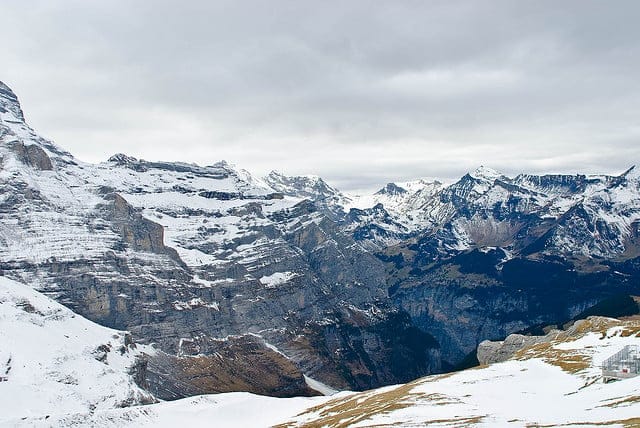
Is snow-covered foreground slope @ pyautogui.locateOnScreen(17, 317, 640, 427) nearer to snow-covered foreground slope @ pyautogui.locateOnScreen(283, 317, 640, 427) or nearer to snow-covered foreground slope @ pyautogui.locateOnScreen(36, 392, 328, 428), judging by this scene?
snow-covered foreground slope @ pyautogui.locateOnScreen(283, 317, 640, 427)

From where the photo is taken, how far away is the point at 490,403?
89.2 metres

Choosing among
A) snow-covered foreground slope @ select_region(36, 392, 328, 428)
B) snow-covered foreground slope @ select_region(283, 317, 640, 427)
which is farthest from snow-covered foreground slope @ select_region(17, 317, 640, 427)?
snow-covered foreground slope @ select_region(36, 392, 328, 428)

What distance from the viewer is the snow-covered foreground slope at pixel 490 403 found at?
72375mm

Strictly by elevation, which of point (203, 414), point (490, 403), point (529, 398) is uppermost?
point (529, 398)

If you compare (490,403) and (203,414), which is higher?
(490,403)

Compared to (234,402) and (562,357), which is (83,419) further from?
(562,357)

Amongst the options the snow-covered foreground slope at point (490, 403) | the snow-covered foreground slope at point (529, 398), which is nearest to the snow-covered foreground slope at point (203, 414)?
the snow-covered foreground slope at point (490, 403)

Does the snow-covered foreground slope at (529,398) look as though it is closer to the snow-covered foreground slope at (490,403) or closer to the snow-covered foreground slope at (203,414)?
the snow-covered foreground slope at (490,403)

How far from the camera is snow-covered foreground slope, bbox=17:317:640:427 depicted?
72375 millimetres

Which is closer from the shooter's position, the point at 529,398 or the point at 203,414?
the point at 529,398

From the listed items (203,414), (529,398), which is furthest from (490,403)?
(203,414)

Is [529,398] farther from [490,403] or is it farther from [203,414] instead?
[203,414]

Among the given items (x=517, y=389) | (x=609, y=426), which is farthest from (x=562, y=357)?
(x=609, y=426)

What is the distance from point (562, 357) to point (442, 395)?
33.3 m
